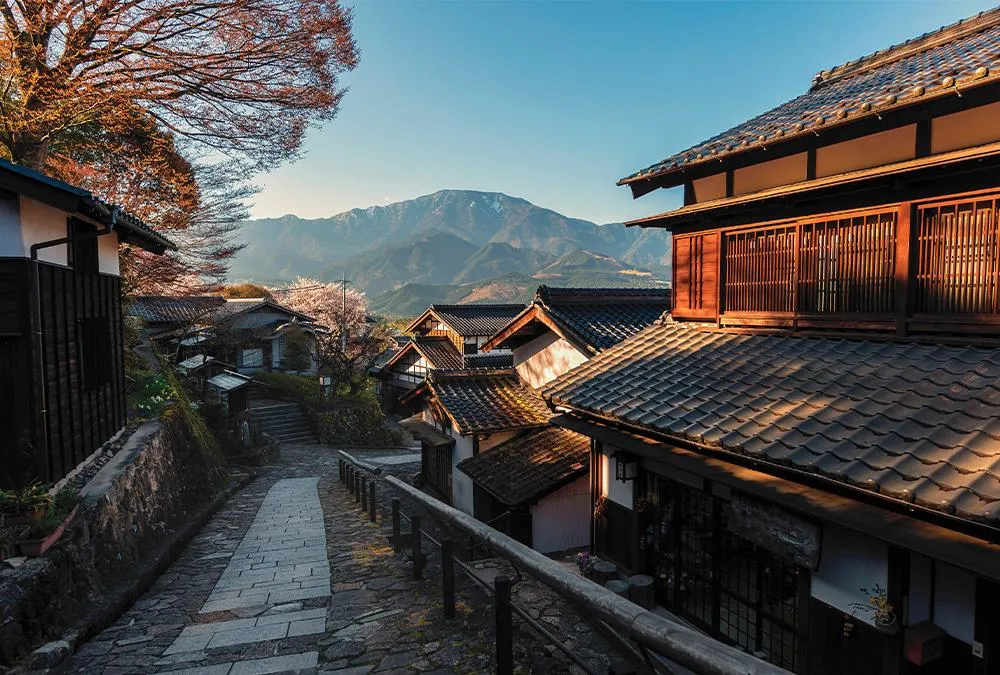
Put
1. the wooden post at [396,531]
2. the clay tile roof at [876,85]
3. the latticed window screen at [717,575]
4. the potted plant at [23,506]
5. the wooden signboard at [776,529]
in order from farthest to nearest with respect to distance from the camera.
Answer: the wooden post at [396,531] → the potted plant at [23,506] → the latticed window screen at [717,575] → the clay tile roof at [876,85] → the wooden signboard at [776,529]

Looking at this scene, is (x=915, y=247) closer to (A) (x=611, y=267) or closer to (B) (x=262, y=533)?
(B) (x=262, y=533)

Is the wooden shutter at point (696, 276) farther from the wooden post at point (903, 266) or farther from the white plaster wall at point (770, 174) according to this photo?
the wooden post at point (903, 266)

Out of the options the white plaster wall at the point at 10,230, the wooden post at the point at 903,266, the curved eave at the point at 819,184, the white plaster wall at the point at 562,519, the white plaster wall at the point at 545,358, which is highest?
the curved eave at the point at 819,184

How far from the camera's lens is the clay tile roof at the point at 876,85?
Result: 5871 millimetres

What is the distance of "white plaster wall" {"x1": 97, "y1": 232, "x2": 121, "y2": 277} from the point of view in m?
11.9

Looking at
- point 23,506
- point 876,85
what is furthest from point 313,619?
point 876,85

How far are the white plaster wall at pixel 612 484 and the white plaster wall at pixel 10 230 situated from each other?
395 inches

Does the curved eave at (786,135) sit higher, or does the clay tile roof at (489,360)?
the curved eave at (786,135)

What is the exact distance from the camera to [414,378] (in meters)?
38.6

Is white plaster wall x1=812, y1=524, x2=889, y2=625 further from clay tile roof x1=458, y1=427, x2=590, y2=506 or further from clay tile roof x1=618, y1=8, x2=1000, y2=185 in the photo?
clay tile roof x1=458, y1=427, x2=590, y2=506

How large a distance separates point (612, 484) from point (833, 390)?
4.04 m

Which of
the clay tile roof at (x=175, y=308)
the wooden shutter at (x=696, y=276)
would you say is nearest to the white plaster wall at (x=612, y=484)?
the wooden shutter at (x=696, y=276)

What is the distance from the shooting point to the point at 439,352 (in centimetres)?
3612

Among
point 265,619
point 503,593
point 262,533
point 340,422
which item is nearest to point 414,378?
point 340,422
